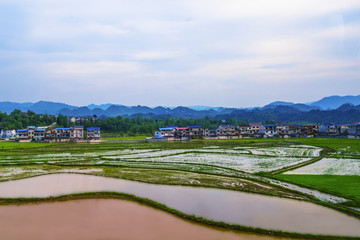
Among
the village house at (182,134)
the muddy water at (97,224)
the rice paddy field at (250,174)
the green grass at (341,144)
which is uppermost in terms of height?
the village house at (182,134)

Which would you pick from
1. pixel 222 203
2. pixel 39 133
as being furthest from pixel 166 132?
pixel 222 203

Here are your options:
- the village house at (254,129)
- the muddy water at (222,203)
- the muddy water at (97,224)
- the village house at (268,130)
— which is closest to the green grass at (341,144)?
the village house at (268,130)

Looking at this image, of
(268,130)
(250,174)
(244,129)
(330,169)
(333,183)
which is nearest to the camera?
(333,183)

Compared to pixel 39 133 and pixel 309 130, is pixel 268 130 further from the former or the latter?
pixel 39 133

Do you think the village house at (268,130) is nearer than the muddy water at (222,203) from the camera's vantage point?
No

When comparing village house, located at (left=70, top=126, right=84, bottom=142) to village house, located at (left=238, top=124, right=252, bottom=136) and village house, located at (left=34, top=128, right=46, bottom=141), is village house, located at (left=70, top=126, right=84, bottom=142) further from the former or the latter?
village house, located at (left=238, top=124, right=252, bottom=136)

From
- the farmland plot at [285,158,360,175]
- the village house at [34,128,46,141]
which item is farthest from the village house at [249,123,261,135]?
the village house at [34,128,46,141]

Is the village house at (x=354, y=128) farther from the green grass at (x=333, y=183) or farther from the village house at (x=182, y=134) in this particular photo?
the green grass at (x=333, y=183)
